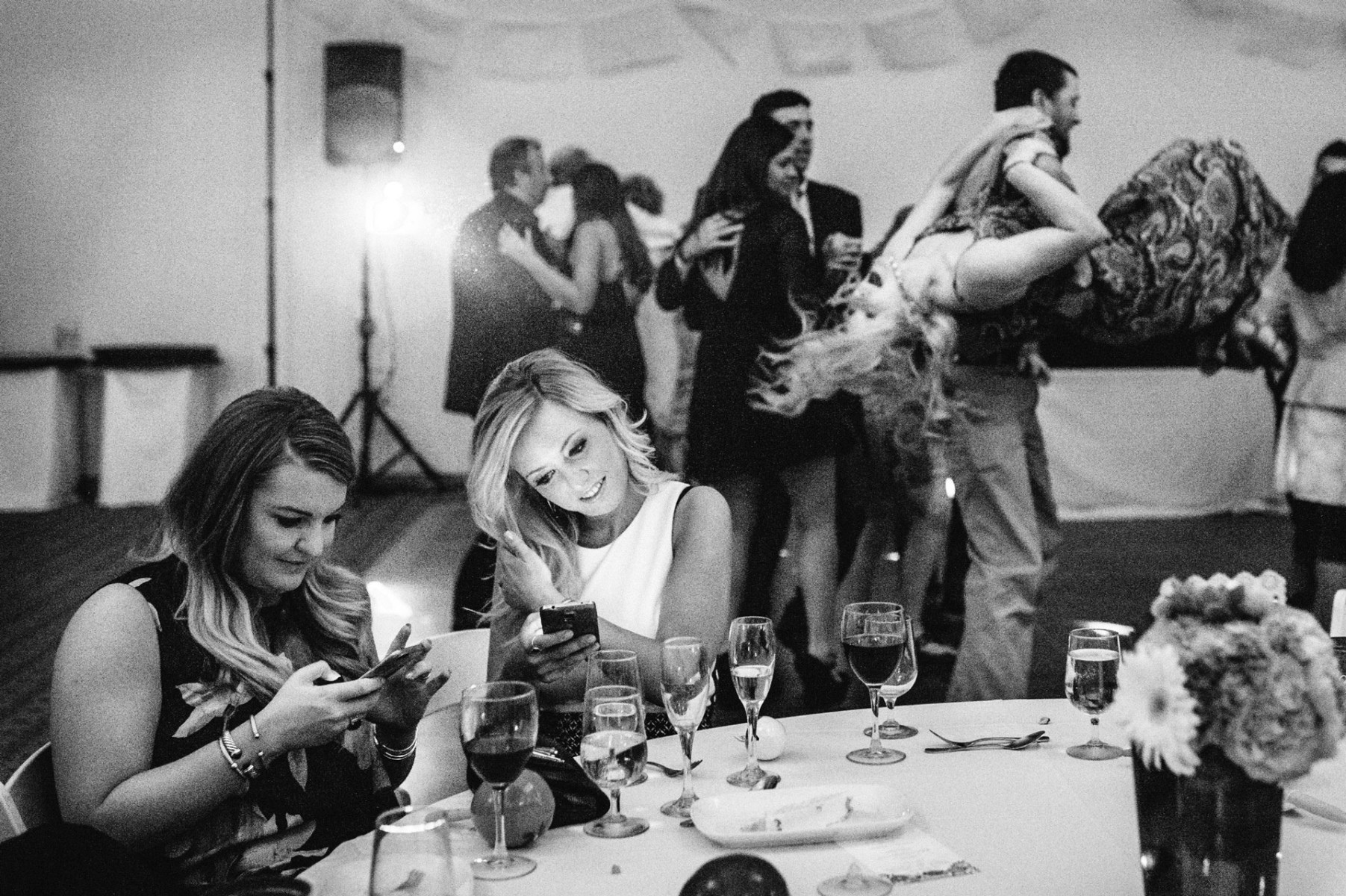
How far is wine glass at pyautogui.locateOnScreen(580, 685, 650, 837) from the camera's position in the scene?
1.31 m

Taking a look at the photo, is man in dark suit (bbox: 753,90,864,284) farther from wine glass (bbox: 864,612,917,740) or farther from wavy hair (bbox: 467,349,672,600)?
wine glass (bbox: 864,612,917,740)

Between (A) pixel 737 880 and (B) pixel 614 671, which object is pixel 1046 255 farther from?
(A) pixel 737 880

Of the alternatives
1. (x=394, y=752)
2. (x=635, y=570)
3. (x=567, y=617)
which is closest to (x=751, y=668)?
(x=567, y=617)

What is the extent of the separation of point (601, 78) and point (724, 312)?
1.88 meters

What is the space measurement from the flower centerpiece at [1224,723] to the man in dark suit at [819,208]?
3420 mm

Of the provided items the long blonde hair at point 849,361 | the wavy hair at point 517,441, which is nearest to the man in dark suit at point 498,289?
the long blonde hair at point 849,361

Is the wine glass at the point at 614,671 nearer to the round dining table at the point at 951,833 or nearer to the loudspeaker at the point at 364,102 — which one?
the round dining table at the point at 951,833

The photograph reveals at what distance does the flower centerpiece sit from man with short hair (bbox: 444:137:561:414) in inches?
155

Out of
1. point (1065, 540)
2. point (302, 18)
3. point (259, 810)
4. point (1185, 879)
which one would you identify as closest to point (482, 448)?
point (259, 810)

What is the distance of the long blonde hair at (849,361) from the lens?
4.09 metres

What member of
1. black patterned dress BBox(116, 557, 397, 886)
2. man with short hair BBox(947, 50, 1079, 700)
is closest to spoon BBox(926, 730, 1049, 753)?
black patterned dress BBox(116, 557, 397, 886)

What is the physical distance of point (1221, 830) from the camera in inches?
41.3

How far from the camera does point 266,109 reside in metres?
6.87

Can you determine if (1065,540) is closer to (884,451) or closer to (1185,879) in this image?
(884,451)
